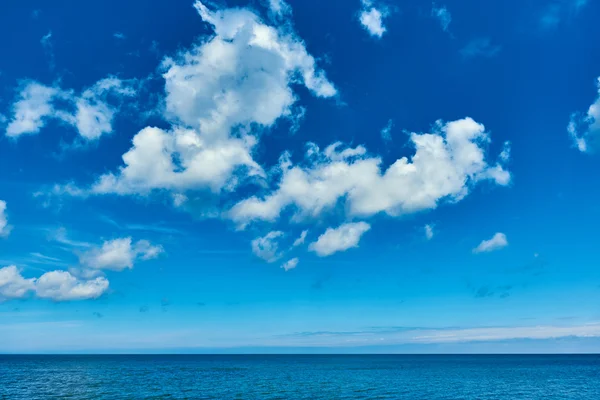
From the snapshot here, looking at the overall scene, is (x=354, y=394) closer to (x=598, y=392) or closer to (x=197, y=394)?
(x=197, y=394)

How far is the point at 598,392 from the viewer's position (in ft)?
256

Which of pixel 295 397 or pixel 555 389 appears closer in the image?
pixel 295 397

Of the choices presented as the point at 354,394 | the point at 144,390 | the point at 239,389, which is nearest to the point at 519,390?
the point at 354,394

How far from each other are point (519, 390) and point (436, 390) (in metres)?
16.6

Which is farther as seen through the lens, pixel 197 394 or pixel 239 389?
pixel 239 389

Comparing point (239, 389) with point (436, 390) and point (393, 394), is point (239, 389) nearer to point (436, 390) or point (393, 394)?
point (393, 394)

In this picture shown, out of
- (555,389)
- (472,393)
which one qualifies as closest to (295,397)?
(472,393)

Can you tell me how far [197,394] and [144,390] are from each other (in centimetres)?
1164

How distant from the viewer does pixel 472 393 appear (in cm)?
7438

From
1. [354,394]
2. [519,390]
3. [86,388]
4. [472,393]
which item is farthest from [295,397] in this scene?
[519,390]

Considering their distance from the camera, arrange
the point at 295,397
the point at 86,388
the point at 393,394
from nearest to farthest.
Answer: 1. the point at 295,397
2. the point at 393,394
3. the point at 86,388

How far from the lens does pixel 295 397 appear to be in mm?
66062

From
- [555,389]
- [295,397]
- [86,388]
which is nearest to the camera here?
[295,397]

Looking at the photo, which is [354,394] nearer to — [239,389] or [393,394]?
[393,394]
